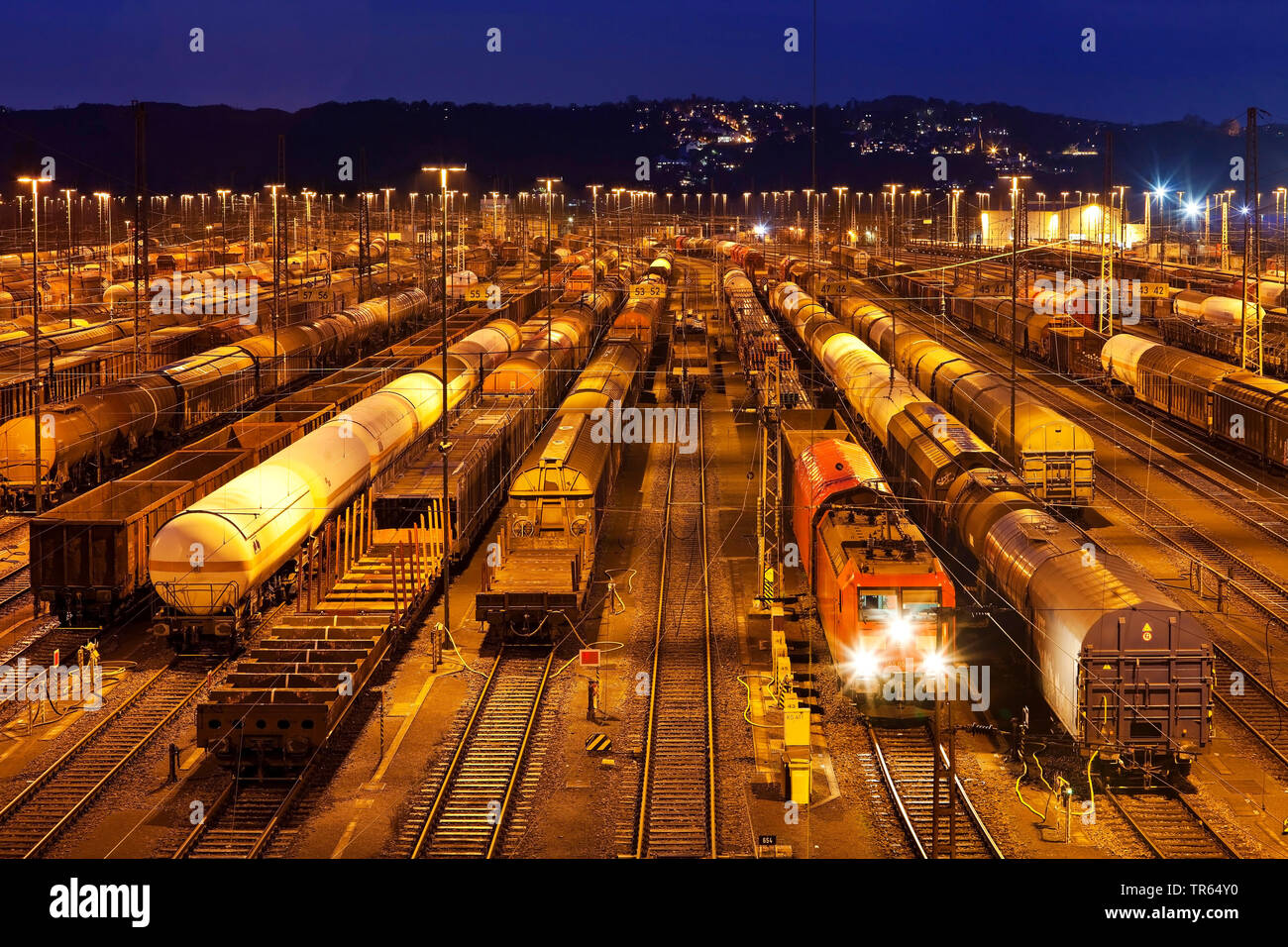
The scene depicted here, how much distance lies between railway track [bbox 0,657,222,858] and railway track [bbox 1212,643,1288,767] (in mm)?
17189

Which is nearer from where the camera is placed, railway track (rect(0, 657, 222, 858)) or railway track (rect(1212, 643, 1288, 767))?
railway track (rect(0, 657, 222, 858))

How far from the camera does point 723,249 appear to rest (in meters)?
125

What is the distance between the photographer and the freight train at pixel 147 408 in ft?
116

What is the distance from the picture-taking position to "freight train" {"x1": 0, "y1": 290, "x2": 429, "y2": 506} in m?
35.5

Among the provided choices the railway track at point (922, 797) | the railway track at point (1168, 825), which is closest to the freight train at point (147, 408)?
the railway track at point (922, 797)

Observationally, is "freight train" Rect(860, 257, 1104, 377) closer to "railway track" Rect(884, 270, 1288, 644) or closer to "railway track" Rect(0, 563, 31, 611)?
"railway track" Rect(884, 270, 1288, 644)

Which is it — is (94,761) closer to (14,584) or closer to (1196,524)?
(14,584)

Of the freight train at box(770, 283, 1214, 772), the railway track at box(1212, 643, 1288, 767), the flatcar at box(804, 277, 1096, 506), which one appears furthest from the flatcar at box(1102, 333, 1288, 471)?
the railway track at box(1212, 643, 1288, 767)

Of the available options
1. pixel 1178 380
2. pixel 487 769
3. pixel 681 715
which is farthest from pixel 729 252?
pixel 487 769

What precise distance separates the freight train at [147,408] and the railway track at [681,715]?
1528 cm

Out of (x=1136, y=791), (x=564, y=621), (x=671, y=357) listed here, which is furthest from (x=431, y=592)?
(x=671, y=357)

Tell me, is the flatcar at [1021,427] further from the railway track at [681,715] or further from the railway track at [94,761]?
the railway track at [94,761]
